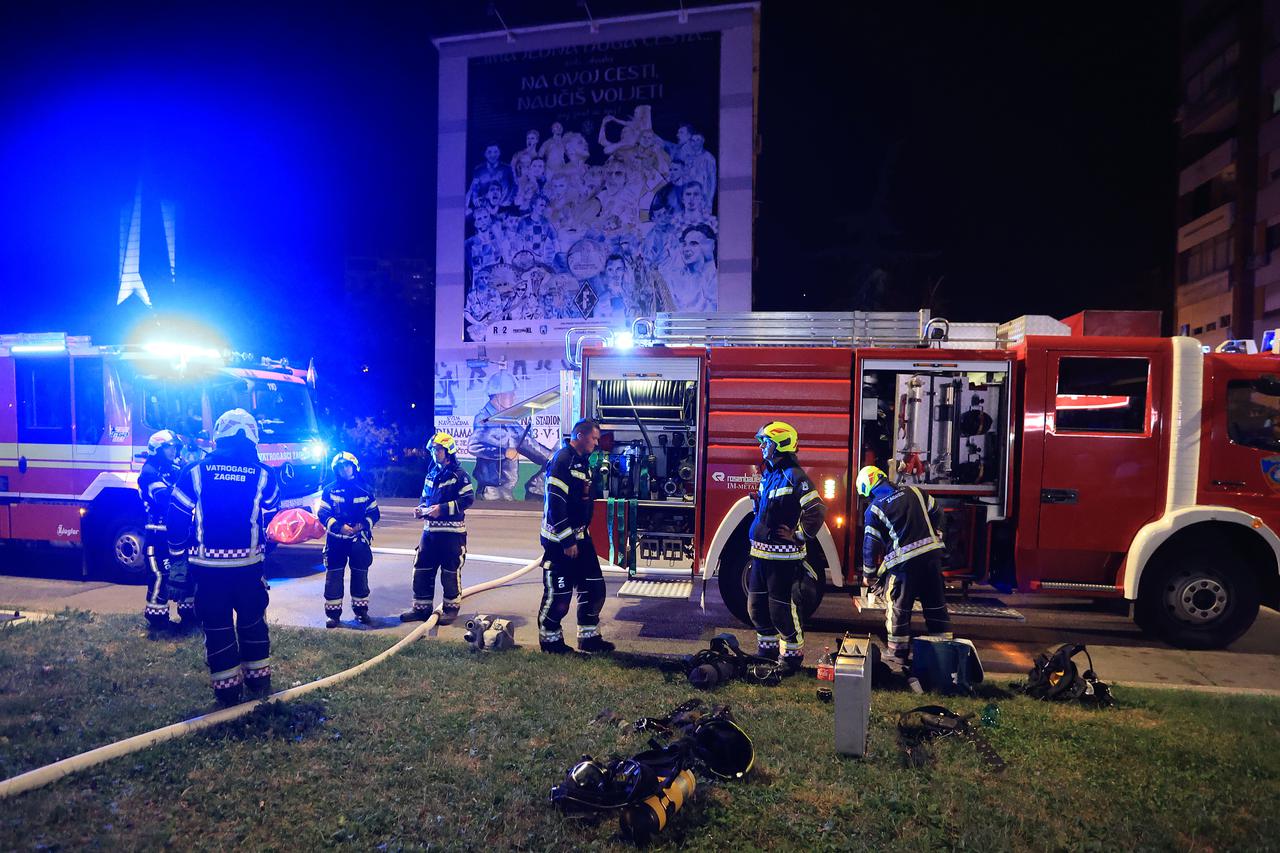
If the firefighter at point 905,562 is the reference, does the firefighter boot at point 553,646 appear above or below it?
below

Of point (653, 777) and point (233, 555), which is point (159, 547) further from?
point (653, 777)

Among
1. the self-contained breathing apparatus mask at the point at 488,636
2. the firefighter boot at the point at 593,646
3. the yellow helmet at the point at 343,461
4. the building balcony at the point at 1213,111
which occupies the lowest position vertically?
the firefighter boot at the point at 593,646

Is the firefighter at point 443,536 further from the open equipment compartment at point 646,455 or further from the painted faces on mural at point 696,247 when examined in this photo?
the painted faces on mural at point 696,247

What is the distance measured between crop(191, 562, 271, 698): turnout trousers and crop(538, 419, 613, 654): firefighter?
2155 mm

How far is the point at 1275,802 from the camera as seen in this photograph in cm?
381

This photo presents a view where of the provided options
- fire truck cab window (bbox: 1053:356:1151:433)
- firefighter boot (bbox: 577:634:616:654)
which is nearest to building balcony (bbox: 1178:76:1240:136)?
fire truck cab window (bbox: 1053:356:1151:433)

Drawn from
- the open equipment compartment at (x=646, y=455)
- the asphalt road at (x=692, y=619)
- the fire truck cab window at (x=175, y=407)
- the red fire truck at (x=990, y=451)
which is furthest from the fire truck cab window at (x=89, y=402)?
the open equipment compartment at (x=646, y=455)

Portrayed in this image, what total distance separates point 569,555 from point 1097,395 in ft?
17.1

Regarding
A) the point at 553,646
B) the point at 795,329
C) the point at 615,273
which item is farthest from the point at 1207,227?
the point at 553,646

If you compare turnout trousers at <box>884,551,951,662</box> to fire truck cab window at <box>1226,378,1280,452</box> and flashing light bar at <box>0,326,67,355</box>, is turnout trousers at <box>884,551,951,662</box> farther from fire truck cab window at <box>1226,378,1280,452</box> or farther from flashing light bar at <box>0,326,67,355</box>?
flashing light bar at <box>0,326,67,355</box>

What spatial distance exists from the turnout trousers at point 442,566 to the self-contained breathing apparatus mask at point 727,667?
2930 millimetres

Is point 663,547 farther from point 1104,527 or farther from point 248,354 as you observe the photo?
point 248,354

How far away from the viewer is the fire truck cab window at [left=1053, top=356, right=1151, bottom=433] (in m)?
6.93

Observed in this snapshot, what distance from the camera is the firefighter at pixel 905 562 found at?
5691mm
